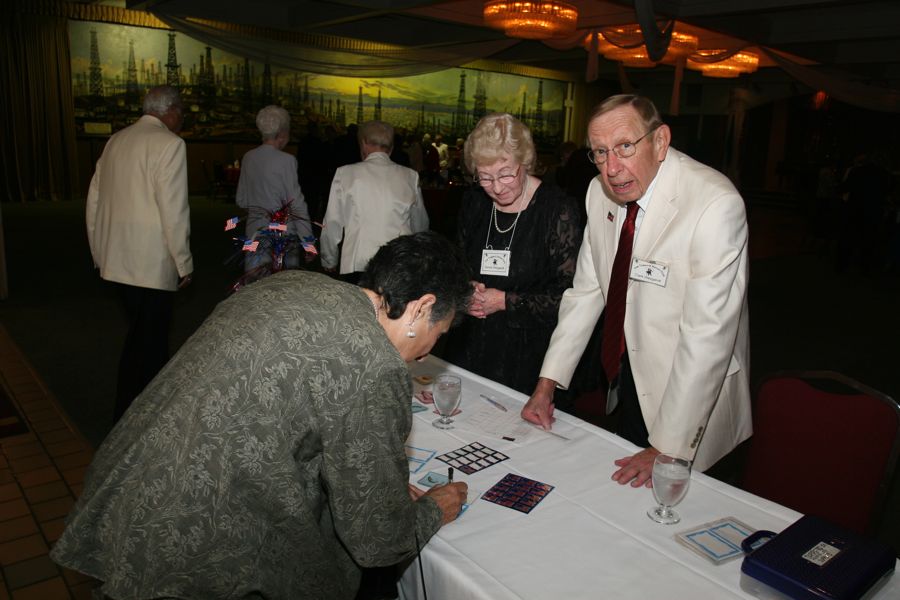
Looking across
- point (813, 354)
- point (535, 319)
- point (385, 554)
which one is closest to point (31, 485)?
point (535, 319)

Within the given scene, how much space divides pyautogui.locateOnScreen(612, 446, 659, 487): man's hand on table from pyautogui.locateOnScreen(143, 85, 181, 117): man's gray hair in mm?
2737

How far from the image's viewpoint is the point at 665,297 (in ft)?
5.57

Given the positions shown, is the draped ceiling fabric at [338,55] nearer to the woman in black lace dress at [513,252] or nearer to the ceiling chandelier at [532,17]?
the ceiling chandelier at [532,17]

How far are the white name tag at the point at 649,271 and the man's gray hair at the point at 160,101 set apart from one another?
246cm

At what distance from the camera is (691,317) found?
1584mm

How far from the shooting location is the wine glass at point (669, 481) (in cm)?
128

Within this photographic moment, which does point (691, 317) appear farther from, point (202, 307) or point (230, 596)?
point (202, 307)

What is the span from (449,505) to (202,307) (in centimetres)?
460

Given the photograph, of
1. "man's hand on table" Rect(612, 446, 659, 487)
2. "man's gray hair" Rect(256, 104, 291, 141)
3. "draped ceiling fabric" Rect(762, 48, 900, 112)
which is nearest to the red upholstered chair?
"man's hand on table" Rect(612, 446, 659, 487)

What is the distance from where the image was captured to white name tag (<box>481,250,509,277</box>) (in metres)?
2.36

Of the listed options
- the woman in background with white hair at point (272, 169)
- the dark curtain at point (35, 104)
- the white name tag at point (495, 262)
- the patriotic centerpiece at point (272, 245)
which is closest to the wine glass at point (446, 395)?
the white name tag at point (495, 262)

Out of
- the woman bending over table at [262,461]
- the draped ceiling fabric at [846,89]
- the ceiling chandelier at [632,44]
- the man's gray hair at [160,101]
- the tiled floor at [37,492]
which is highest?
the ceiling chandelier at [632,44]

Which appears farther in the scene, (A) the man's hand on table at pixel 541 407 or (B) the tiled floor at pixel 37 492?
(B) the tiled floor at pixel 37 492

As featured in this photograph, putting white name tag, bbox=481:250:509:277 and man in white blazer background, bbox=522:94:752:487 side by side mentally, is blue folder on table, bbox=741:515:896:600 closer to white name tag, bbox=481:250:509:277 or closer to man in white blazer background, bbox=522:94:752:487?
man in white blazer background, bbox=522:94:752:487
